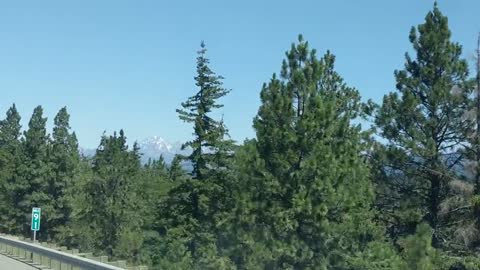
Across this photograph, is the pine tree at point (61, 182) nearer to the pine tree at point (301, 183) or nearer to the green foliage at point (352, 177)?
the green foliage at point (352, 177)

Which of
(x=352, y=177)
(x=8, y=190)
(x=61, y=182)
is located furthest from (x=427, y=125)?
(x=8, y=190)

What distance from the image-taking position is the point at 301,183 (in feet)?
83.4

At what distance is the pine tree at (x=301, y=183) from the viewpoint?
2494cm

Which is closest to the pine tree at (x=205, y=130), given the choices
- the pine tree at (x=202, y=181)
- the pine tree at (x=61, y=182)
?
the pine tree at (x=202, y=181)

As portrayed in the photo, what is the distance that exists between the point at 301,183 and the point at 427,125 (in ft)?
23.2

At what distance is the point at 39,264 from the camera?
20.6m

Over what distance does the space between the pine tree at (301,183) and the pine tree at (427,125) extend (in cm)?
284

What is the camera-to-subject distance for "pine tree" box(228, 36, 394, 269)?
24938 mm

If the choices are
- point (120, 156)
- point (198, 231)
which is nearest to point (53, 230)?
point (120, 156)

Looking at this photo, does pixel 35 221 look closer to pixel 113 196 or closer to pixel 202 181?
pixel 202 181

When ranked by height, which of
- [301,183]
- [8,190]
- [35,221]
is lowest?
[35,221]

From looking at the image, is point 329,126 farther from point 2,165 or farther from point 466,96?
point 2,165

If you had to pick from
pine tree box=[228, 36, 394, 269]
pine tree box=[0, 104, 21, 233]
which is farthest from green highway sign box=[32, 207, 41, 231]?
pine tree box=[0, 104, 21, 233]

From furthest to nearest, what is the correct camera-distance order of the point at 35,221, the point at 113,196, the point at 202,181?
the point at 113,196, the point at 202,181, the point at 35,221
